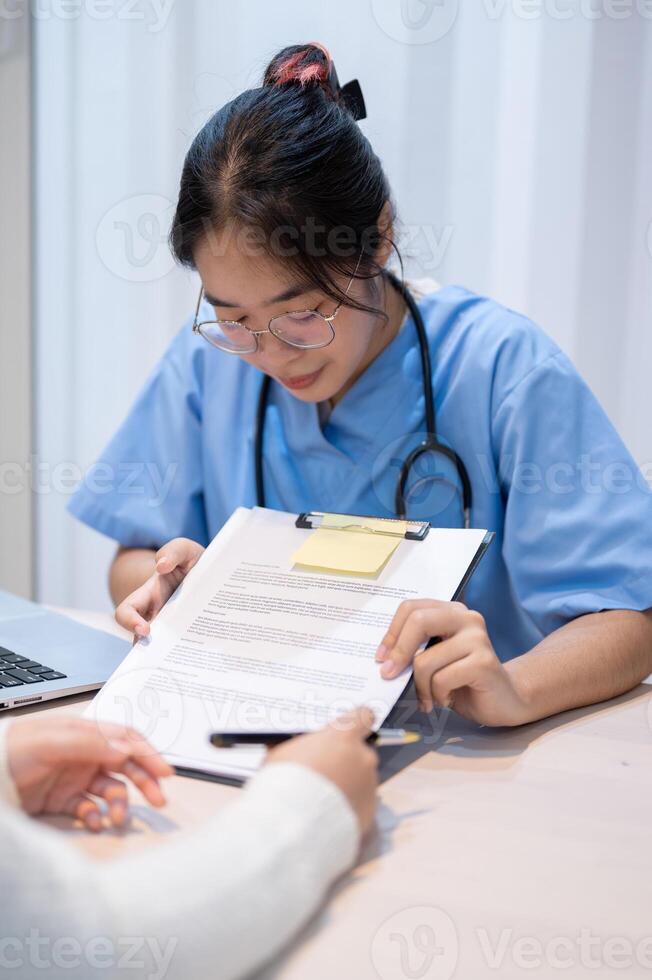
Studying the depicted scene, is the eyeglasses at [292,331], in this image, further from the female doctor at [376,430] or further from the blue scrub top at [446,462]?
the blue scrub top at [446,462]

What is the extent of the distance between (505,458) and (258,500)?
0.33 meters

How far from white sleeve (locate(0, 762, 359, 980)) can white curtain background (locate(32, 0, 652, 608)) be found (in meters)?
0.91

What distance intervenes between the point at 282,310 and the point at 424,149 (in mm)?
822

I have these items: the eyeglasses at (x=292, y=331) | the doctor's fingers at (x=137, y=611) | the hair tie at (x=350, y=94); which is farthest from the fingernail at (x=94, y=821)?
the hair tie at (x=350, y=94)

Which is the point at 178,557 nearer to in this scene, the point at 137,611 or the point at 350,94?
the point at 137,611

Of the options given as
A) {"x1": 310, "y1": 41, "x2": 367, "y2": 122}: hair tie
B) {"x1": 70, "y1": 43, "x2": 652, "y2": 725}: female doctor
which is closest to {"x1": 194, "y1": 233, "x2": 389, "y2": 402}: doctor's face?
{"x1": 70, "y1": 43, "x2": 652, "y2": 725}: female doctor

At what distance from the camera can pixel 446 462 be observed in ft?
3.43

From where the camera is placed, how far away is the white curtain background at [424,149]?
147 centimetres

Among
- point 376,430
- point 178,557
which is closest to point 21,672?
point 178,557

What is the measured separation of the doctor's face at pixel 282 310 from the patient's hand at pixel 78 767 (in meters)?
0.48

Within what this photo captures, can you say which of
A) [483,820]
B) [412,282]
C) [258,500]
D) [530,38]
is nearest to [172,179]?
→ [530,38]

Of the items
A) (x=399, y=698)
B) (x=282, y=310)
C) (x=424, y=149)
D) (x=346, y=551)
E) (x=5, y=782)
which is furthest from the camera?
(x=424, y=149)

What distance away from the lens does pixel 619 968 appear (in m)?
0.45

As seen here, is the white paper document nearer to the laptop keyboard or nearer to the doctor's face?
the laptop keyboard
